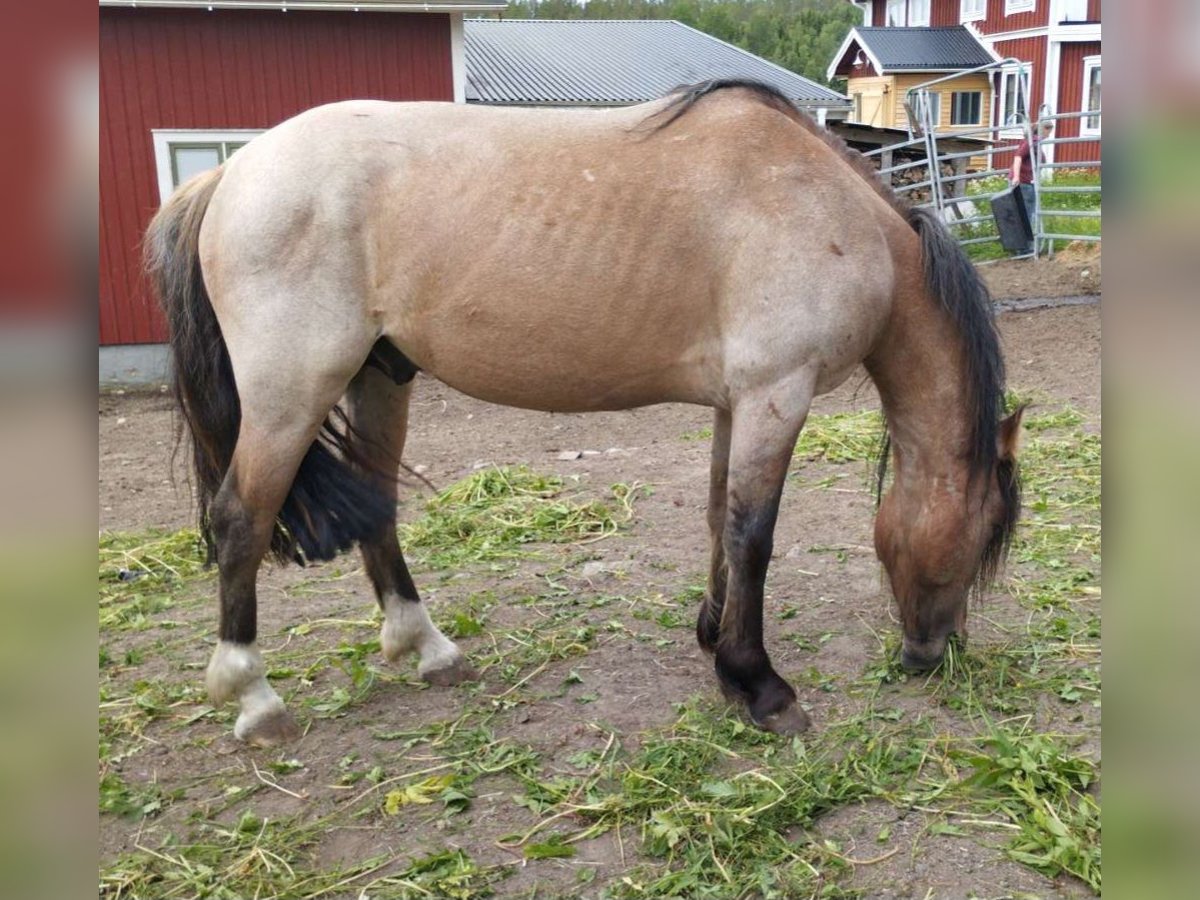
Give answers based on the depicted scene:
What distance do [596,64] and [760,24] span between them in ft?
169

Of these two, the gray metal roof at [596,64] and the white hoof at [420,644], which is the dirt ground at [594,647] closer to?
the white hoof at [420,644]

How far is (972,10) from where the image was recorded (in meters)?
32.0

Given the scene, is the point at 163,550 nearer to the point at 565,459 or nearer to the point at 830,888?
the point at 565,459

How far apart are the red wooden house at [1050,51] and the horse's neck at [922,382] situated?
22.7 meters

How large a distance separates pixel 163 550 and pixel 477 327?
3.01 meters

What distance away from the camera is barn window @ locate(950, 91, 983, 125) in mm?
32031

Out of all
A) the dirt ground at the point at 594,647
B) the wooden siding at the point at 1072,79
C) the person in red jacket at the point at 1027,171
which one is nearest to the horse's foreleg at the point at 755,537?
the dirt ground at the point at 594,647

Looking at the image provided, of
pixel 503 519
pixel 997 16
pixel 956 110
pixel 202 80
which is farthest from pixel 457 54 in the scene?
pixel 956 110

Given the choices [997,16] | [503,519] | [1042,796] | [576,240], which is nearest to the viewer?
[1042,796]

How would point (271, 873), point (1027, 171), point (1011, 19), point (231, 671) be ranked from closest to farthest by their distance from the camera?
point (271, 873) < point (231, 671) < point (1027, 171) < point (1011, 19)

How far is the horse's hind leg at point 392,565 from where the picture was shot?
3721 mm

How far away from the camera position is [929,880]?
8.55 feet

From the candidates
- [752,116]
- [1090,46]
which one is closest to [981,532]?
[752,116]

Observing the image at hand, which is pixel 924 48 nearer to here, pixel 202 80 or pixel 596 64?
pixel 596 64
